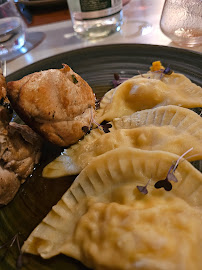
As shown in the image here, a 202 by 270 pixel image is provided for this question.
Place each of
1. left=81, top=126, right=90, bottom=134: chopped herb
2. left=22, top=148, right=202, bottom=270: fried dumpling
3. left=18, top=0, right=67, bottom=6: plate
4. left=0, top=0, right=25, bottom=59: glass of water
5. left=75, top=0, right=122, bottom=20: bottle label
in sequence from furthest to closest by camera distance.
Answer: left=18, top=0, right=67, bottom=6: plate
left=0, top=0, right=25, bottom=59: glass of water
left=75, top=0, right=122, bottom=20: bottle label
left=81, top=126, right=90, bottom=134: chopped herb
left=22, top=148, right=202, bottom=270: fried dumpling

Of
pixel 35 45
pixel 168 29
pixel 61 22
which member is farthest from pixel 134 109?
pixel 61 22

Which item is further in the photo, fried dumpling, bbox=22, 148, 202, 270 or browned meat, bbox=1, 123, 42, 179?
browned meat, bbox=1, 123, 42, 179

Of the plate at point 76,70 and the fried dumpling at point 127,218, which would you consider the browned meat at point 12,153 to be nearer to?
the plate at point 76,70

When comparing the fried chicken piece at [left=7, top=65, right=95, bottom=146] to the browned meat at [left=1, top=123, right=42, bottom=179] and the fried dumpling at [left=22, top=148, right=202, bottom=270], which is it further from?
the fried dumpling at [left=22, top=148, right=202, bottom=270]

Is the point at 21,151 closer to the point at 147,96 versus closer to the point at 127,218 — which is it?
the point at 127,218

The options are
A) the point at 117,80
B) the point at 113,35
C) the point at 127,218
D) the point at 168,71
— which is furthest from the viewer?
the point at 113,35

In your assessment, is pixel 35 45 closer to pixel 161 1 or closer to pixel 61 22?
pixel 61 22

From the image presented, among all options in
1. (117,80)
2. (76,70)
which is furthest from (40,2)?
(117,80)

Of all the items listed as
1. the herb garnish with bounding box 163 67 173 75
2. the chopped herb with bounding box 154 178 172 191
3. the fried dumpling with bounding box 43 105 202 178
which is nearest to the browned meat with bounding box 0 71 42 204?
the fried dumpling with bounding box 43 105 202 178
